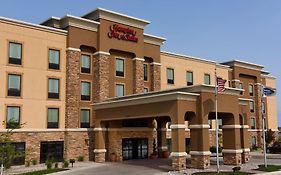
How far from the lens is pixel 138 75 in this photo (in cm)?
4578

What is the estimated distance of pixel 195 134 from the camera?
32188 mm

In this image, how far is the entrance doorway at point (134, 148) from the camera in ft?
137

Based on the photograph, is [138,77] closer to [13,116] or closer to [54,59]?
[54,59]

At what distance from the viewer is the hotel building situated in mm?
32344

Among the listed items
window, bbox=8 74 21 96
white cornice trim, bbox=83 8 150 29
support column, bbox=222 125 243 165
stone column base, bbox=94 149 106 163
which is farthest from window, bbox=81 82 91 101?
support column, bbox=222 125 243 165

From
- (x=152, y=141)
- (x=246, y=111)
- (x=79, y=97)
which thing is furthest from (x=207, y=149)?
(x=79, y=97)

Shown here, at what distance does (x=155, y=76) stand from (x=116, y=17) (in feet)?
32.8

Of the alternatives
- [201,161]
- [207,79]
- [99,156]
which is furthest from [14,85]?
[207,79]

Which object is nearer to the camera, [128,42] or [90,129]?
[90,129]

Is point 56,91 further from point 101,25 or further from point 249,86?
point 249,86

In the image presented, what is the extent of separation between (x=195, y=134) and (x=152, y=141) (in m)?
13.0

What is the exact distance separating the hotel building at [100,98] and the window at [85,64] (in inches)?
4.9

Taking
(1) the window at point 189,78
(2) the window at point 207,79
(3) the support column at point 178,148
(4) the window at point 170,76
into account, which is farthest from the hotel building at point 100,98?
(2) the window at point 207,79

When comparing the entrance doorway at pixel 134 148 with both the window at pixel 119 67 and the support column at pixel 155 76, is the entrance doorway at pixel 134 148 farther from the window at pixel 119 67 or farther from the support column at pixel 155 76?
the window at pixel 119 67
